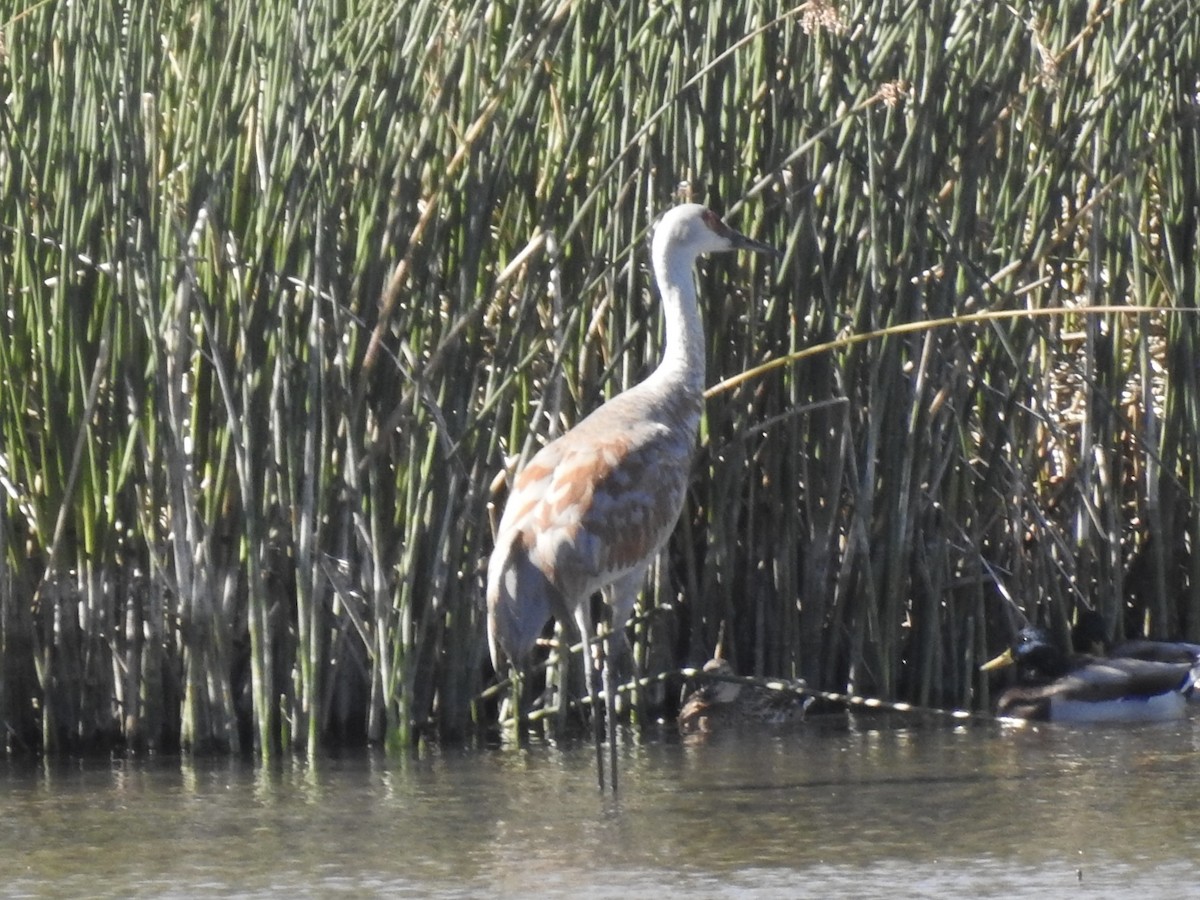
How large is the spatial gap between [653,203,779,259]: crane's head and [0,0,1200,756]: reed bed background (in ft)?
0.44

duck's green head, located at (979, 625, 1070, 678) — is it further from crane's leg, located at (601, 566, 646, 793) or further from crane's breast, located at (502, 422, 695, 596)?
crane's breast, located at (502, 422, 695, 596)

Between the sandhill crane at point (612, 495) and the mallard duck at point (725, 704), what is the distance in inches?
21.7

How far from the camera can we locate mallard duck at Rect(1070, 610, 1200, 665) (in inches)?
270

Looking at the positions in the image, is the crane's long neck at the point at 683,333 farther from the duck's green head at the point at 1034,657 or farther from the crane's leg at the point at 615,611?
the duck's green head at the point at 1034,657

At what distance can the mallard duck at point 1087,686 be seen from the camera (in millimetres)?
6758

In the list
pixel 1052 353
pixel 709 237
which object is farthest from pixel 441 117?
pixel 1052 353

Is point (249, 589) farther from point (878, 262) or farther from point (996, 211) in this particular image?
point (996, 211)

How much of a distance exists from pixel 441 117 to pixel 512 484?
1044mm

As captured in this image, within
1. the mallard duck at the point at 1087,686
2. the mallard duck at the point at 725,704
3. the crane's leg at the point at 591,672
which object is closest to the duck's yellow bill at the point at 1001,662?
the mallard duck at the point at 1087,686

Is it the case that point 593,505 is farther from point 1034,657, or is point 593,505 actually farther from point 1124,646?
point 1124,646

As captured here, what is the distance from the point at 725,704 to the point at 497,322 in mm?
1335

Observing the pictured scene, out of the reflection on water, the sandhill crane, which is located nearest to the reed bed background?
the sandhill crane

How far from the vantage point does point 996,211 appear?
6.75 m

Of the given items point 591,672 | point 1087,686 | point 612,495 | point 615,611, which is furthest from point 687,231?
point 1087,686
